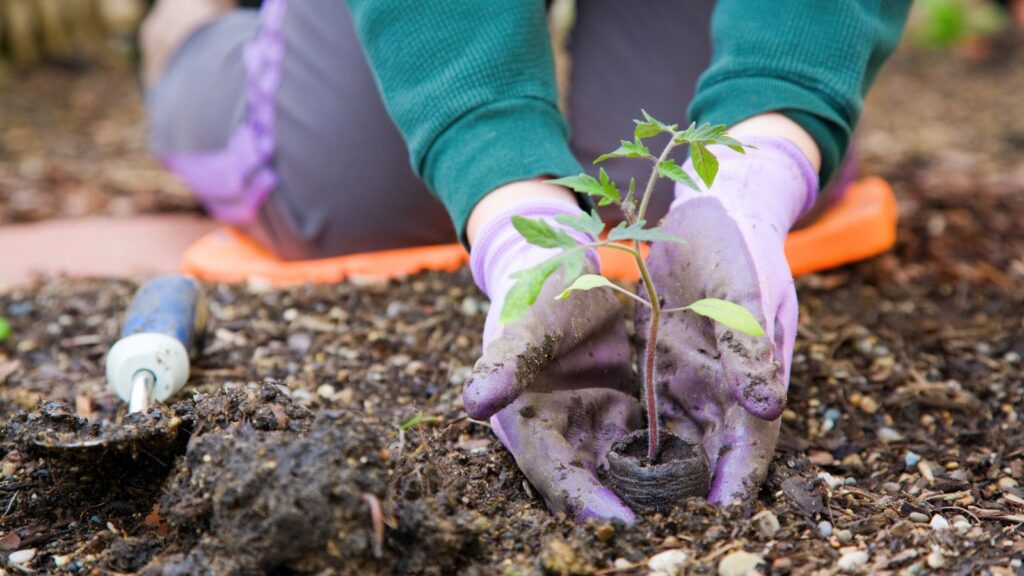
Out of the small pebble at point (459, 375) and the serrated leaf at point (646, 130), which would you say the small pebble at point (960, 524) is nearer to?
the serrated leaf at point (646, 130)

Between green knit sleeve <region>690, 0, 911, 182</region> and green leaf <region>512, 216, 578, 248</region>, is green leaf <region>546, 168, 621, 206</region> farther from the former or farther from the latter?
green knit sleeve <region>690, 0, 911, 182</region>

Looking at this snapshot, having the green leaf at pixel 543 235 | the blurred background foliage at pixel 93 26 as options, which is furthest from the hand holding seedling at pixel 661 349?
the blurred background foliage at pixel 93 26

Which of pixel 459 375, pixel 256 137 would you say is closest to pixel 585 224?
pixel 459 375

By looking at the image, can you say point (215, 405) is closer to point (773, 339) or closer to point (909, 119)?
point (773, 339)

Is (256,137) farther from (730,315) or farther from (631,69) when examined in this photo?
(730,315)

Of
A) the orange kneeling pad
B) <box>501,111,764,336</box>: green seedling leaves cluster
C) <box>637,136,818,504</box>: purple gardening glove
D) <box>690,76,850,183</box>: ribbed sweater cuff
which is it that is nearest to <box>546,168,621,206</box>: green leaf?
<box>501,111,764,336</box>: green seedling leaves cluster

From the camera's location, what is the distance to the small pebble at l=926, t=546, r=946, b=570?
956 mm

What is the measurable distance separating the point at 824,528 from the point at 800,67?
25.1 inches

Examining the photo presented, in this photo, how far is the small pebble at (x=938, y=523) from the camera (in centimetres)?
104

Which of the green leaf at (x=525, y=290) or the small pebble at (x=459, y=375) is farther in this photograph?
the small pebble at (x=459, y=375)

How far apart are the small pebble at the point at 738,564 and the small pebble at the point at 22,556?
0.72m

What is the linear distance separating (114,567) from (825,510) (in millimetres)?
743

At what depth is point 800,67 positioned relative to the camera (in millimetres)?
1333

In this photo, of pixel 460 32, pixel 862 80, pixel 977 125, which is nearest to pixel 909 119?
pixel 977 125
